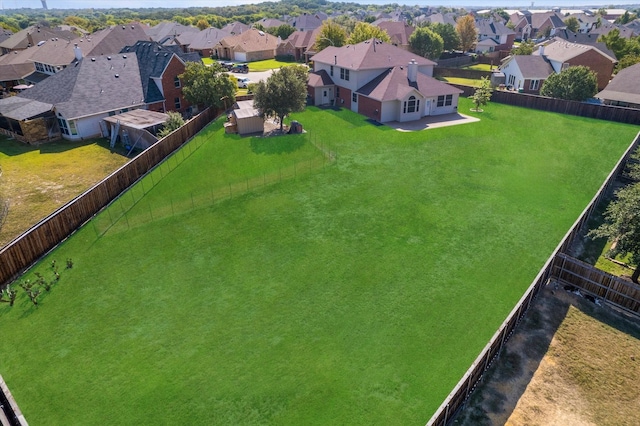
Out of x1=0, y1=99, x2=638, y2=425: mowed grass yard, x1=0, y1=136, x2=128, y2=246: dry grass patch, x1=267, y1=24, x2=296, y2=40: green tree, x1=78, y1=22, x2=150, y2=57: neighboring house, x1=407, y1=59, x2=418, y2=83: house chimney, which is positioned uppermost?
x1=267, y1=24, x2=296, y2=40: green tree

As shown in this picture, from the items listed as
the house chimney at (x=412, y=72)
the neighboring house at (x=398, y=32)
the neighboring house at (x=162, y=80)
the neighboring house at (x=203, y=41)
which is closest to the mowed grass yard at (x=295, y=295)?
the house chimney at (x=412, y=72)

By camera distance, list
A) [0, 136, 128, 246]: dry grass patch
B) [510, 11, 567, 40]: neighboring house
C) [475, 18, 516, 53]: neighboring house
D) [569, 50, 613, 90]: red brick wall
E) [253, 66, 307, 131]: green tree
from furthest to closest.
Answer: [510, 11, 567, 40]: neighboring house
[475, 18, 516, 53]: neighboring house
[569, 50, 613, 90]: red brick wall
[253, 66, 307, 131]: green tree
[0, 136, 128, 246]: dry grass patch

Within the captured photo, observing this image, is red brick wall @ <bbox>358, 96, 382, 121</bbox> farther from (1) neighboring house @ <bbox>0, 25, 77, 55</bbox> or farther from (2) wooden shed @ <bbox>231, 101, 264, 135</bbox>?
(1) neighboring house @ <bbox>0, 25, 77, 55</bbox>

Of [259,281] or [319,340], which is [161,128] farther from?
[319,340]

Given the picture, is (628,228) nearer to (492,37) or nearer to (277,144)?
(277,144)

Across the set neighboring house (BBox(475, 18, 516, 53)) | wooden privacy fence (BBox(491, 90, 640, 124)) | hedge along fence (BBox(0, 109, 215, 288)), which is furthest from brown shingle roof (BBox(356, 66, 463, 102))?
neighboring house (BBox(475, 18, 516, 53))

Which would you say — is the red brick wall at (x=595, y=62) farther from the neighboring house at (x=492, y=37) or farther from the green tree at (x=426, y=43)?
the neighboring house at (x=492, y=37)
